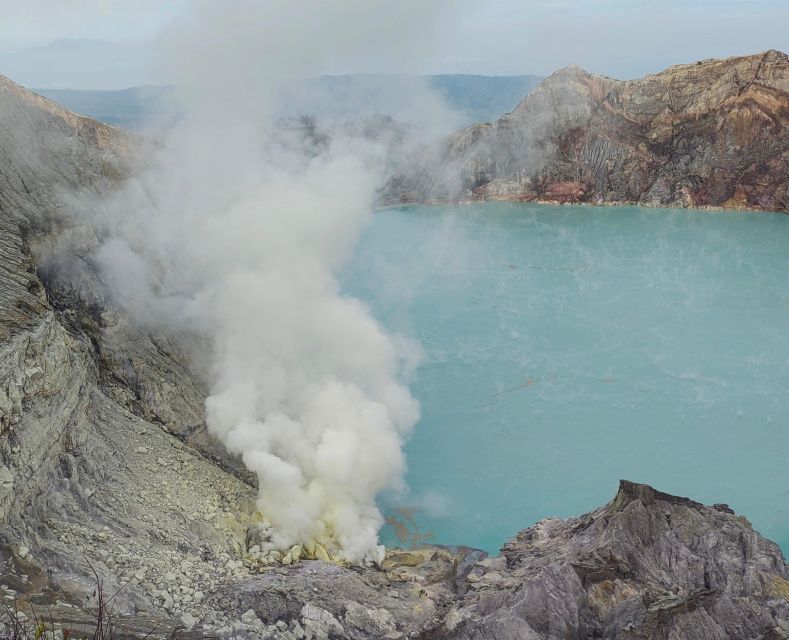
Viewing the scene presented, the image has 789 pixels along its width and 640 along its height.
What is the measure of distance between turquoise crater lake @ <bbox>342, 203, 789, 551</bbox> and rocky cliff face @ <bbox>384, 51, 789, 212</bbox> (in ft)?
20.1

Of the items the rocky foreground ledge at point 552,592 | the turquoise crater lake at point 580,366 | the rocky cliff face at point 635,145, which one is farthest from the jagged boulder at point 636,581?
the rocky cliff face at point 635,145

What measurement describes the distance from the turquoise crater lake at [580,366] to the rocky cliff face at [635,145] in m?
6.12

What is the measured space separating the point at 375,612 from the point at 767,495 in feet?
31.5

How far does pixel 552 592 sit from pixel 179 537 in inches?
230

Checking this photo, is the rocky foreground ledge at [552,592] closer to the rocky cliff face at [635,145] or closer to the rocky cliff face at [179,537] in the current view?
the rocky cliff face at [179,537]

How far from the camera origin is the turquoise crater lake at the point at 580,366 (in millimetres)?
14991

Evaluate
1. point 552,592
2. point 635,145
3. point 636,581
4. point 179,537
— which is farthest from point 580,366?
point 635,145

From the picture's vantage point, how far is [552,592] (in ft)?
30.1

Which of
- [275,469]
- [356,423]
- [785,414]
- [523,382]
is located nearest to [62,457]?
[275,469]

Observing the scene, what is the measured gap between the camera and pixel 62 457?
10688 millimetres

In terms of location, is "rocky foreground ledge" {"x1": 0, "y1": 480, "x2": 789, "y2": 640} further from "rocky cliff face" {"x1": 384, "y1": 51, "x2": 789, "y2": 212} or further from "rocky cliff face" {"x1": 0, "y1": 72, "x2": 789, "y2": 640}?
"rocky cliff face" {"x1": 384, "y1": 51, "x2": 789, "y2": 212}

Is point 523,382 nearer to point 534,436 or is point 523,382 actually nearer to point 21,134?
point 534,436

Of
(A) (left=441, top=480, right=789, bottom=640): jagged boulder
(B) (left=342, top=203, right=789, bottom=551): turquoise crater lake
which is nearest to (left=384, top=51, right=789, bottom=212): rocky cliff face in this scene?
(B) (left=342, top=203, right=789, bottom=551): turquoise crater lake

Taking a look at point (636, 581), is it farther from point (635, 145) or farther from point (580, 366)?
point (635, 145)
